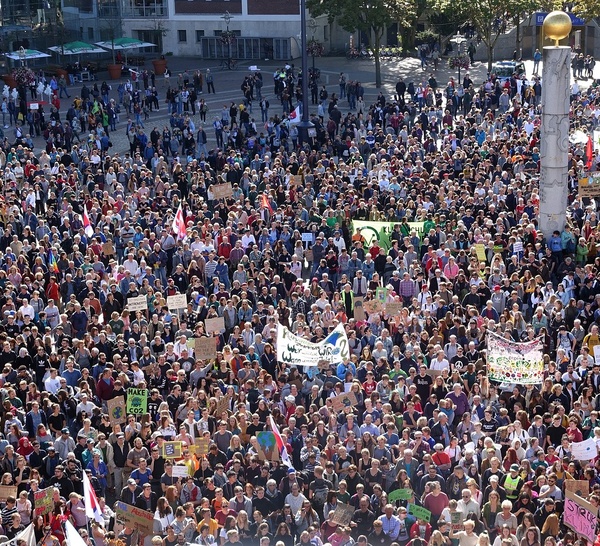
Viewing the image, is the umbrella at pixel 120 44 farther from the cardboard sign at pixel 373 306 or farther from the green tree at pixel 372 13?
the cardboard sign at pixel 373 306

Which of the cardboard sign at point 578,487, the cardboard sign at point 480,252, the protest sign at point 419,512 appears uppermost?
the cardboard sign at point 480,252

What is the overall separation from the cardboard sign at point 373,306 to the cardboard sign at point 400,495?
6150 millimetres

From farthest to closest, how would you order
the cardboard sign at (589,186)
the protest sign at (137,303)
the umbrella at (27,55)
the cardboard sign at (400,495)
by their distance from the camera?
the umbrella at (27,55), the cardboard sign at (589,186), the protest sign at (137,303), the cardboard sign at (400,495)

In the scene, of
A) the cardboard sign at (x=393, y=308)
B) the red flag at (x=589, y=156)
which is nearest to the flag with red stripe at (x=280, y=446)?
the cardboard sign at (x=393, y=308)

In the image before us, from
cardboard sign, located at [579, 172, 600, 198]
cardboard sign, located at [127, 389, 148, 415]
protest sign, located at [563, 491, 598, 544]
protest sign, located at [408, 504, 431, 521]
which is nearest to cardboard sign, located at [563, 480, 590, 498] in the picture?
protest sign, located at [563, 491, 598, 544]

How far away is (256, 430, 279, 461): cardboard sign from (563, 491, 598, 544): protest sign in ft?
13.1

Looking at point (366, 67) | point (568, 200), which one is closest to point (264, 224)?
point (568, 200)

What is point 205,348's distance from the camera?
19656 millimetres

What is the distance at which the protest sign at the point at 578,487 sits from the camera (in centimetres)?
1494

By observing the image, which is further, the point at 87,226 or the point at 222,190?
the point at 222,190

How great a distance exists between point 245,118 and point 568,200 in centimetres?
1474

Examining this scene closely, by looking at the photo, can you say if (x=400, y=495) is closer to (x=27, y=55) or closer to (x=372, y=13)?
(x=372, y=13)

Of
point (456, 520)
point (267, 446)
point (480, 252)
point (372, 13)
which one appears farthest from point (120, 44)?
point (456, 520)

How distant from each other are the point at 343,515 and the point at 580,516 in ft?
9.39
